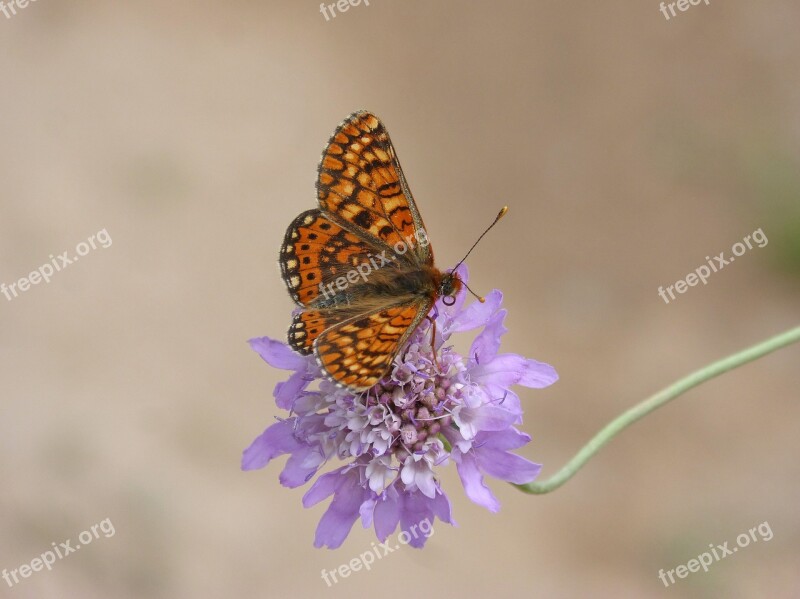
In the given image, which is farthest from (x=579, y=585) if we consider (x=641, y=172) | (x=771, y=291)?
(x=641, y=172)

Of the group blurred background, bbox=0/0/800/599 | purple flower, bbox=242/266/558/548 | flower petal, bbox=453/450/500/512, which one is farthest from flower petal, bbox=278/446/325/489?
blurred background, bbox=0/0/800/599

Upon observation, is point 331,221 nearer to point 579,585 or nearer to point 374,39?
point 579,585

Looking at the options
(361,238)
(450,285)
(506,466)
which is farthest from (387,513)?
(361,238)

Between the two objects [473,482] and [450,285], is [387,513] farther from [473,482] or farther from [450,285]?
[450,285]

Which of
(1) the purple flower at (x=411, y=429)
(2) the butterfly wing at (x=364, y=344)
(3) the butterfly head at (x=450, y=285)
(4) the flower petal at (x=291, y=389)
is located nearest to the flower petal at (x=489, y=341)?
(1) the purple flower at (x=411, y=429)

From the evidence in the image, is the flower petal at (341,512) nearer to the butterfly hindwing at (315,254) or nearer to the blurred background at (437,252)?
the butterfly hindwing at (315,254)
